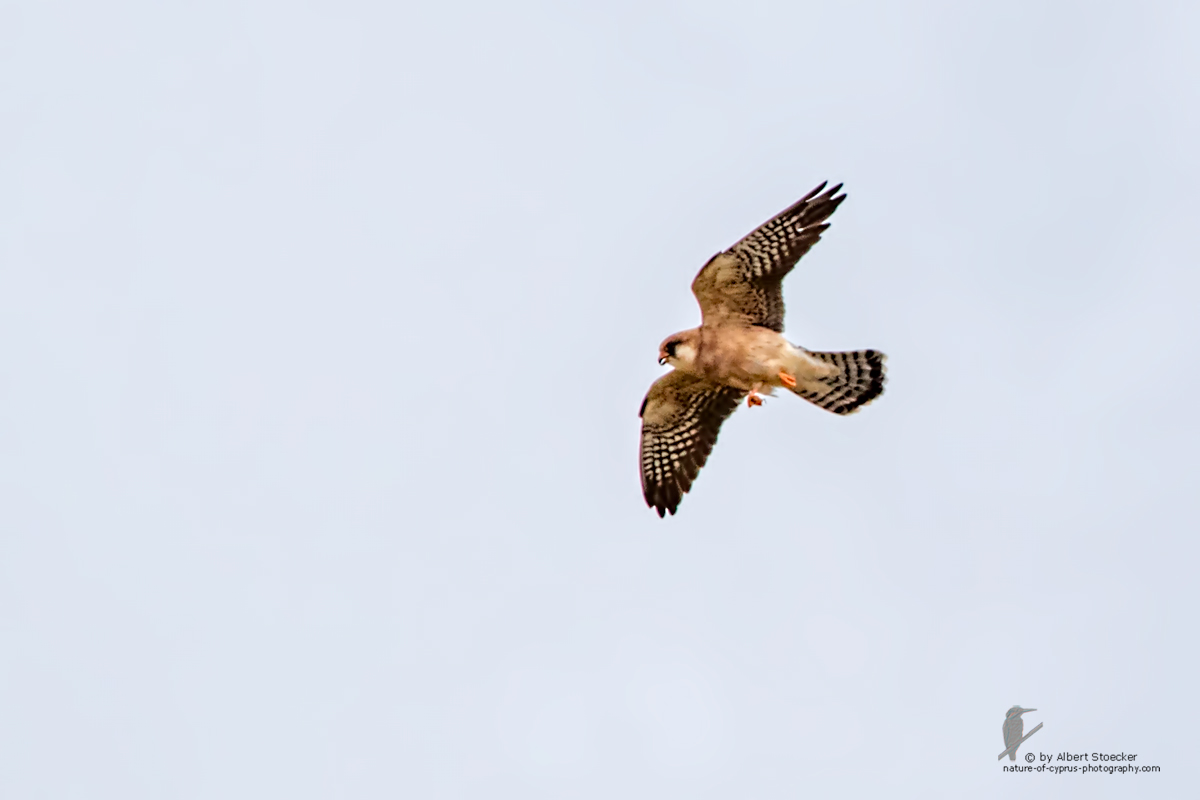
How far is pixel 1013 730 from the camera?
2005 centimetres

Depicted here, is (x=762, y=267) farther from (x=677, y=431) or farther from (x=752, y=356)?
(x=677, y=431)

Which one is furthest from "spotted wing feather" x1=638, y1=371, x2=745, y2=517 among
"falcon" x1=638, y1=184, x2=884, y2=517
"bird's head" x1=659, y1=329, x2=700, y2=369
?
"bird's head" x1=659, y1=329, x2=700, y2=369

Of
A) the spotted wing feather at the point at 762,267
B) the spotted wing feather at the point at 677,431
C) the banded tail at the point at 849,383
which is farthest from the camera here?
the spotted wing feather at the point at 677,431

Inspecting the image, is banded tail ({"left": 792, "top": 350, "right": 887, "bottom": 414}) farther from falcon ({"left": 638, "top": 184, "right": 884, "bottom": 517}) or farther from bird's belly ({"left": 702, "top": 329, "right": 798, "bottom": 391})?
bird's belly ({"left": 702, "top": 329, "right": 798, "bottom": 391})

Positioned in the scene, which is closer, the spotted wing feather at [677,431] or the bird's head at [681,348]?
the bird's head at [681,348]

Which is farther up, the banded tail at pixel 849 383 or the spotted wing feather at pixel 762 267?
the spotted wing feather at pixel 762 267

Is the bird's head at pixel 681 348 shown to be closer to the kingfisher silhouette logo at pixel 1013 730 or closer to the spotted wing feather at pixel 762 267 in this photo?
the spotted wing feather at pixel 762 267

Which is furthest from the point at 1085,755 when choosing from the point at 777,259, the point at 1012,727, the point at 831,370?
the point at 777,259

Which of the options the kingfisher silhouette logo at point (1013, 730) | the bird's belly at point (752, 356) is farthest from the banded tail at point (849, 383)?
the kingfisher silhouette logo at point (1013, 730)

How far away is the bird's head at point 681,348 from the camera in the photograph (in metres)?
16.1

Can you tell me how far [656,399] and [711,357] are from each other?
115cm

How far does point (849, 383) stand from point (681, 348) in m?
1.69

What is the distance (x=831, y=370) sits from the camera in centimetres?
1633

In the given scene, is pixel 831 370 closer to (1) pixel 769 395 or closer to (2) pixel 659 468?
(1) pixel 769 395
